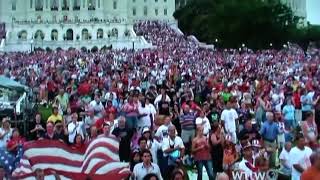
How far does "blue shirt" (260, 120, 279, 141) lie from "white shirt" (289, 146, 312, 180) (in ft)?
11.7

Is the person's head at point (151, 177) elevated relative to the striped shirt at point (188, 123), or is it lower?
lower

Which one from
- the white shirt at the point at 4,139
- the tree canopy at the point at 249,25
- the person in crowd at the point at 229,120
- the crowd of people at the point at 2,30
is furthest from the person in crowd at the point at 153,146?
the crowd of people at the point at 2,30

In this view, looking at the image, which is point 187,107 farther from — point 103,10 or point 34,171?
point 103,10

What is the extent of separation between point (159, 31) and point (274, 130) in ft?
304

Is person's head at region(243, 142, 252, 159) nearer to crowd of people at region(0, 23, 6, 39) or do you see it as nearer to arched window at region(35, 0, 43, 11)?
crowd of people at region(0, 23, 6, 39)

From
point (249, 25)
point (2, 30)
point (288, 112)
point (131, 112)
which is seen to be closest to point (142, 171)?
point (131, 112)

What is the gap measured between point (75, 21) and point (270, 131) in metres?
111

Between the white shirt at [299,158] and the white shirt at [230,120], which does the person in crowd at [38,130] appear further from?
the white shirt at [299,158]

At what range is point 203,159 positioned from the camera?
50.6 feet

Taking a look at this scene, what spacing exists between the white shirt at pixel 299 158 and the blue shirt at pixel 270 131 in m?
3.57

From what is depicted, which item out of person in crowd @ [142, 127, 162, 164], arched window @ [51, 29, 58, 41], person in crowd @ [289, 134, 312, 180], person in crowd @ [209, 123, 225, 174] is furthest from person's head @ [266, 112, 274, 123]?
arched window @ [51, 29, 58, 41]

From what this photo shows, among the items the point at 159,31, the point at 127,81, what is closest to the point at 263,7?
the point at 159,31

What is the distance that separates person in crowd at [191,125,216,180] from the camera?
15266mm

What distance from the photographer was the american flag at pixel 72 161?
11.8m
